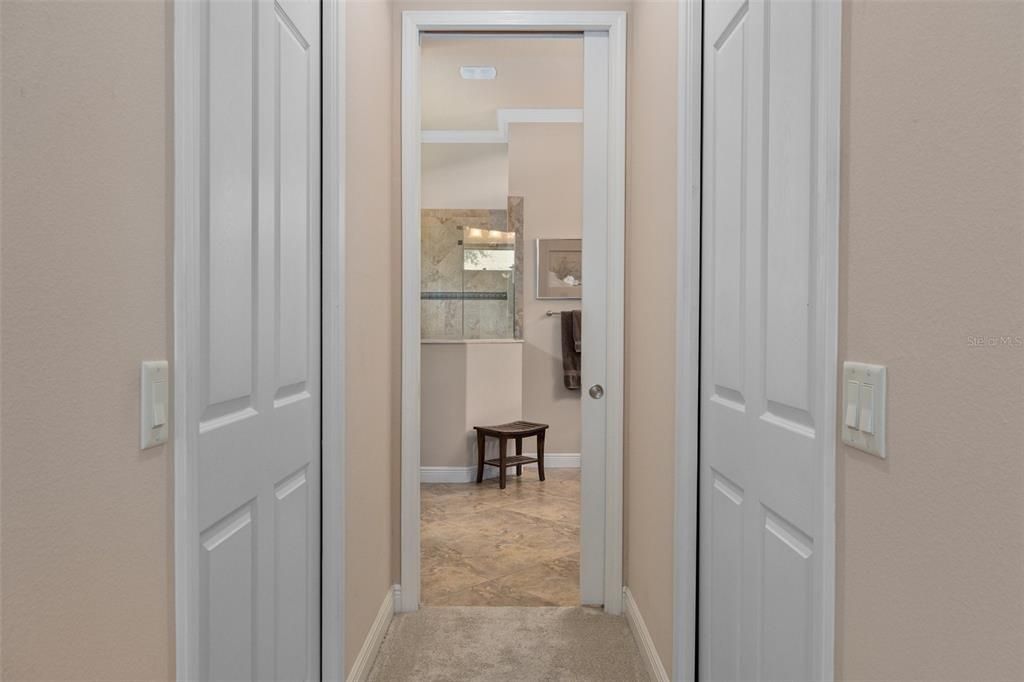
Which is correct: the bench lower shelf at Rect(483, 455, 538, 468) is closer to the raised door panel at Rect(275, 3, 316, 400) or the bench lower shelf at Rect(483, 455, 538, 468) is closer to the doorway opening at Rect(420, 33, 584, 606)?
the doorway opening at Rect(420, 33, 584, 606)

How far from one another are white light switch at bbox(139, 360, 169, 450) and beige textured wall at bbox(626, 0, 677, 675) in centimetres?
141

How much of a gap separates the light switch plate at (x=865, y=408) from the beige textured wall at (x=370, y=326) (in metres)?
1.39

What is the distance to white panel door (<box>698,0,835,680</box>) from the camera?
1.14 meters

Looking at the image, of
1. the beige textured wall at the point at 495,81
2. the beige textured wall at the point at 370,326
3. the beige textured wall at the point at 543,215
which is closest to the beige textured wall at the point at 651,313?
the beige textured wall at the point at 370,326

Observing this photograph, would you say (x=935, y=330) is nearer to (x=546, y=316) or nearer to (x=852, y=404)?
(x=852, y=404)

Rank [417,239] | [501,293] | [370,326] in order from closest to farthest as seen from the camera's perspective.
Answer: [370,326] → [417,239] → [501,293]

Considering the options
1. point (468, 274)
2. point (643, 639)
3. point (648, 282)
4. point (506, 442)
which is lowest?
point (643, 639)

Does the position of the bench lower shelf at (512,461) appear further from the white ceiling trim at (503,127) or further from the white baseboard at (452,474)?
the white ceiling trim at (503,127)

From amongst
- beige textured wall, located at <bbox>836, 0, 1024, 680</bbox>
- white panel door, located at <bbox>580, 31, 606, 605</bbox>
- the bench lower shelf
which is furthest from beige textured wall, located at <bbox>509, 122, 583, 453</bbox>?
beige textured wall, located at <bbox>836, 0, 1024, 680</bbox>

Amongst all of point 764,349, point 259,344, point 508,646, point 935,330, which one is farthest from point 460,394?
point 935,330

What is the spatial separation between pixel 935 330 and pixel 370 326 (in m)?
1.81

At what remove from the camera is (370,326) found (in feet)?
7.60

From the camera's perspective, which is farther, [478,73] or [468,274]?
[468,274]

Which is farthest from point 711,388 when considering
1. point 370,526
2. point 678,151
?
point 370,526
